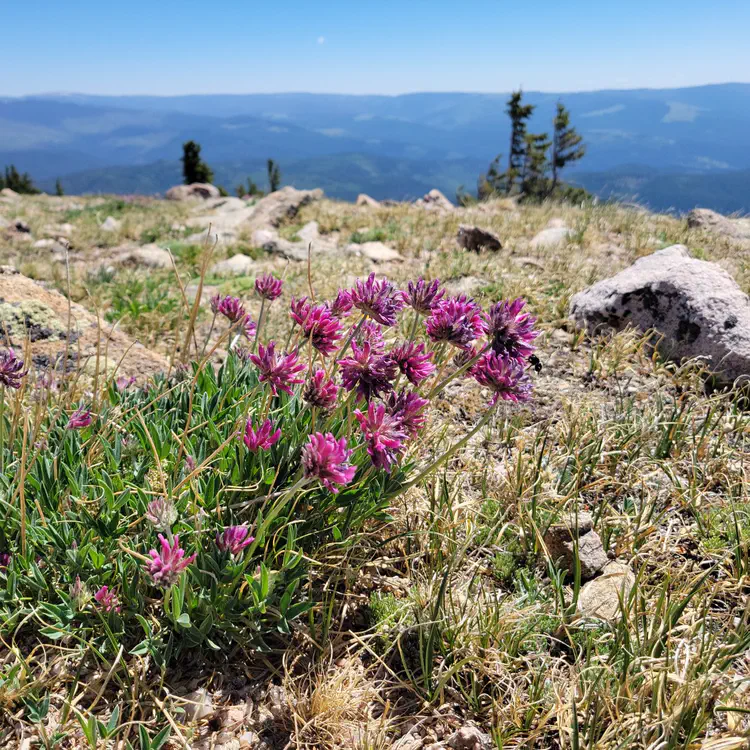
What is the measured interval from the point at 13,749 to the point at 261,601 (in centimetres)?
106

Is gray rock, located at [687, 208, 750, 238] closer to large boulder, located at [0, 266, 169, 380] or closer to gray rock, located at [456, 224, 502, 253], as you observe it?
gray rock, located at [456, 224, 502, 253]

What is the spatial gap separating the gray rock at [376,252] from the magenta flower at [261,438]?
6.27 m

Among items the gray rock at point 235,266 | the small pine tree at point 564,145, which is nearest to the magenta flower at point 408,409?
the gray rock at point 235,266

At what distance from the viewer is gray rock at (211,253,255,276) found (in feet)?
27.2

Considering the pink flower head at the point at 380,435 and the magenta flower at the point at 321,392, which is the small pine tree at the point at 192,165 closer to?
the magenta flower at the point at 321,392

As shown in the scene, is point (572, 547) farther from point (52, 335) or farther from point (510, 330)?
point (52, 335)

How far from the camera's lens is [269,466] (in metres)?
2.67

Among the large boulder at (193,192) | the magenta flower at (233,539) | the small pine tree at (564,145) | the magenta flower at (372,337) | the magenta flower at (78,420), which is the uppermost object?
the small pine tree at (564,145)

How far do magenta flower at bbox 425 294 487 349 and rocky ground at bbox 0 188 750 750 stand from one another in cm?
99

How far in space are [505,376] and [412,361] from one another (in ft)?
1.28

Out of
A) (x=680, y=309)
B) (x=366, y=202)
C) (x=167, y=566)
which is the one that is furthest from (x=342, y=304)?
(x=366, y=202)

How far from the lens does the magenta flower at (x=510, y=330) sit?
2.28 meters

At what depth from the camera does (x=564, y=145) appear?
226 feet

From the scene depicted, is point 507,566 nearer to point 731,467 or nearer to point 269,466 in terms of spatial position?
point 269,466
